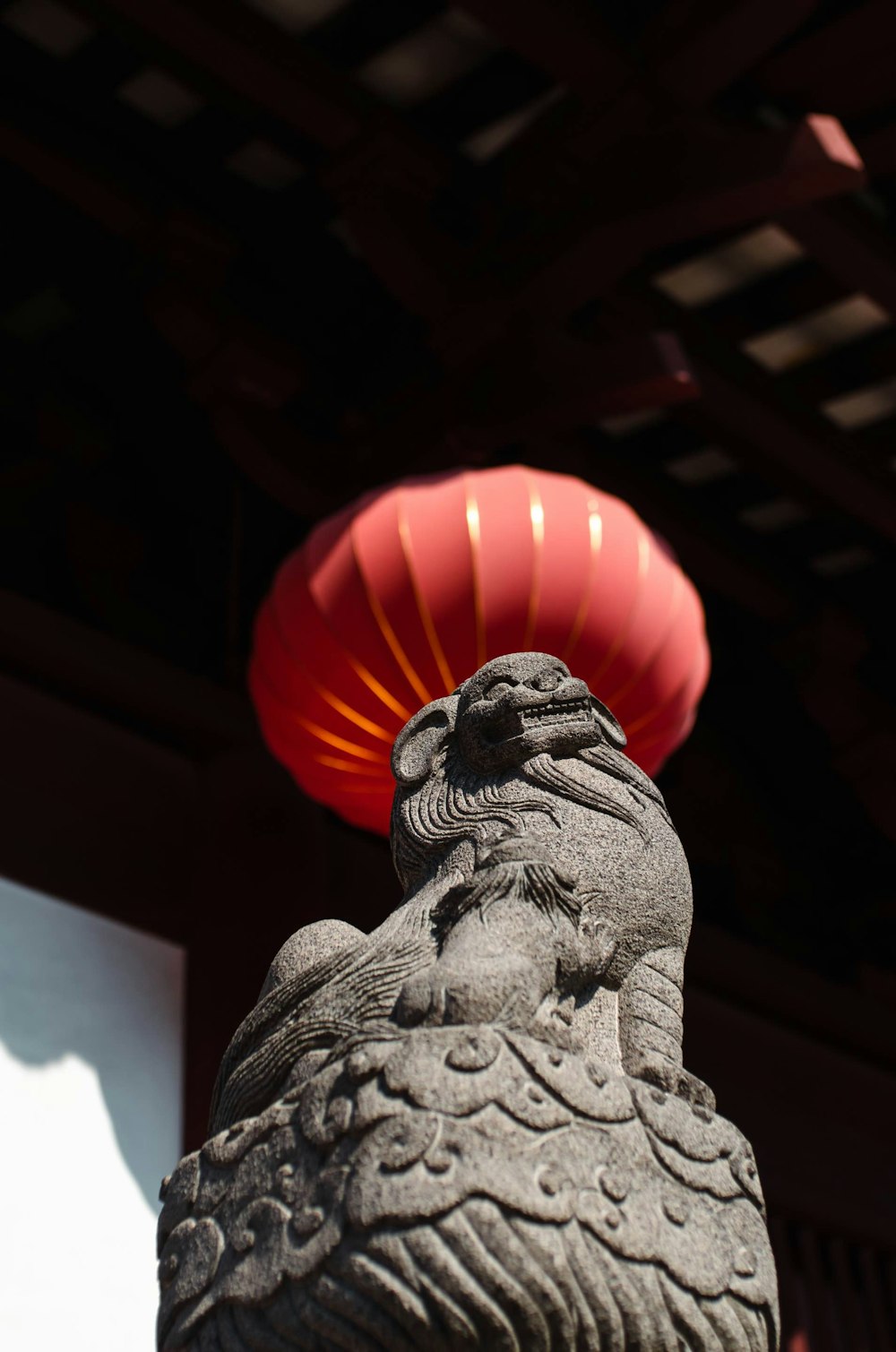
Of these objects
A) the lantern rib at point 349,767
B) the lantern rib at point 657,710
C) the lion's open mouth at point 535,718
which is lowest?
the lion's open mouth at point 535,718

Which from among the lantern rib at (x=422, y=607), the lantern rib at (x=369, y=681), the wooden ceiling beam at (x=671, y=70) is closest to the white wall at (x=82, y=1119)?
the lantern rib at (x=369, y=681)

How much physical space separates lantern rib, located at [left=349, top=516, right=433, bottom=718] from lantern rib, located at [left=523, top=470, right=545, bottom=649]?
0.22 meters

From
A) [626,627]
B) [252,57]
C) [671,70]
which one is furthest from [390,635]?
[671,70]

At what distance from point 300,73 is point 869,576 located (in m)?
2.80

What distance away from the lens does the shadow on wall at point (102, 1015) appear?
10.4 feet

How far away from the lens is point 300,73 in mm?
3131

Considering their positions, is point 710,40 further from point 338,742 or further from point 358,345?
point 338,742

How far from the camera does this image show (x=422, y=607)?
276 cm

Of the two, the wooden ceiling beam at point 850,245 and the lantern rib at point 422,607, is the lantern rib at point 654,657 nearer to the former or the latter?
the lantern rib at point 422,607

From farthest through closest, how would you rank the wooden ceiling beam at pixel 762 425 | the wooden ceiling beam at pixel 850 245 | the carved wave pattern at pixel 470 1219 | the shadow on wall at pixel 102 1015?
the wooden ceiling beam at pixel 762 425 < the wooden ceiling beam at pixel 850 245 < the shadow on wall at pixel 102 1015 < the carved wave pattern at pixel 470 1219

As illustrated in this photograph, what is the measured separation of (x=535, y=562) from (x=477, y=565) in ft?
0.36

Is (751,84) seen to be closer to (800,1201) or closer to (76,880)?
(76,880)

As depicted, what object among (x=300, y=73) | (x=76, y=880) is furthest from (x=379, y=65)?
(x=76, y=880)

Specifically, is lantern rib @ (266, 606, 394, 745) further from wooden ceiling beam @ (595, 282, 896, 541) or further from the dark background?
wooden ceiling beam @ (595, 282, 896, 541)
